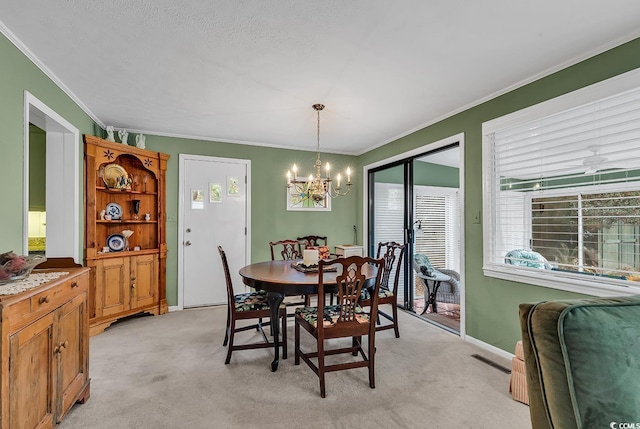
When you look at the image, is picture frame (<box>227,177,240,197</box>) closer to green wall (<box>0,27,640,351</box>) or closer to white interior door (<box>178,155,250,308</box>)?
white interior door (<box>178,155,250,308</box>)

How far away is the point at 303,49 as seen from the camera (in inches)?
86.2

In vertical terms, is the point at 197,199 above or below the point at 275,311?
above

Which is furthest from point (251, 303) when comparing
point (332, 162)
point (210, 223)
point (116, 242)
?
point (332, 162)

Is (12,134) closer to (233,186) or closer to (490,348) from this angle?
(233,186)

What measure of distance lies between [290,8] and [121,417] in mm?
2664

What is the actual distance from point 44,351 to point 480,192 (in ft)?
11.4

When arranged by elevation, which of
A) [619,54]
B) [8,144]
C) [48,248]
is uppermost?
[619,54]

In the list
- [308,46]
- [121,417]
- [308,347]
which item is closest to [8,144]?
[121,417]

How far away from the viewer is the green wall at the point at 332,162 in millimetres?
2055

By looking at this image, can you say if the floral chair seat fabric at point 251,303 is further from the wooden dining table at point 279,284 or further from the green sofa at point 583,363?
the green sofa at point 583,363

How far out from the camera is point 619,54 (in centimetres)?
210

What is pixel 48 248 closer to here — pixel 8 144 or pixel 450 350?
pixel 8 144

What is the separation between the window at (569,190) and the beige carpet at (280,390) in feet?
3.24

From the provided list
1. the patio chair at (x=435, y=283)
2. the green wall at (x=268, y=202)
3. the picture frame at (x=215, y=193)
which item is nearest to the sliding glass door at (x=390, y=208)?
the patio chair at (x=435, y=283)
